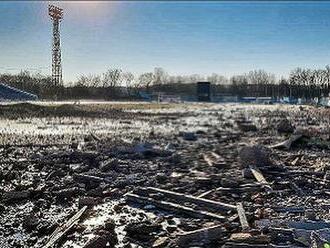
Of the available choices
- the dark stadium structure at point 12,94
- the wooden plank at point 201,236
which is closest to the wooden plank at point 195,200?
the wooden plank at point 201,236

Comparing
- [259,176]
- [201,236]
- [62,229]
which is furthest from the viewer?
[259,176]

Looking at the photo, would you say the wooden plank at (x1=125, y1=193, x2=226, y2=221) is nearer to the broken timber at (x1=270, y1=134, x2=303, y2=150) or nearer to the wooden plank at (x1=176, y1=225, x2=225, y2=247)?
the wooden plank at (x1=176, y1=225, x2=225, y2=247)

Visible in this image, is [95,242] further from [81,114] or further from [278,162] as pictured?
[81,114]

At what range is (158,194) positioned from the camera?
45.1 feet

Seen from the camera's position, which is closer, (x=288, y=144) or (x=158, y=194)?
(x=158, y=194)

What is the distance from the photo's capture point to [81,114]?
46.4 metres

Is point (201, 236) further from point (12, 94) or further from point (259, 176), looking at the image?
point (12, 94)

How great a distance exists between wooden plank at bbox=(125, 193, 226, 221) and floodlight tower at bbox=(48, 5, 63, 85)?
162 inches

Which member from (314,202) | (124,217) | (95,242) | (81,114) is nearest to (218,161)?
(314,202)

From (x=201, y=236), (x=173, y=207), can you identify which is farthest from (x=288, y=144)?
(x=201, y=236)

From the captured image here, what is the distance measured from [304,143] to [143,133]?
1207 centimetres

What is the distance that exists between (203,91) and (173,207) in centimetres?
10062

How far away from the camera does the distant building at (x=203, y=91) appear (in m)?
112

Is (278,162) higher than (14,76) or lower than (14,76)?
lower
